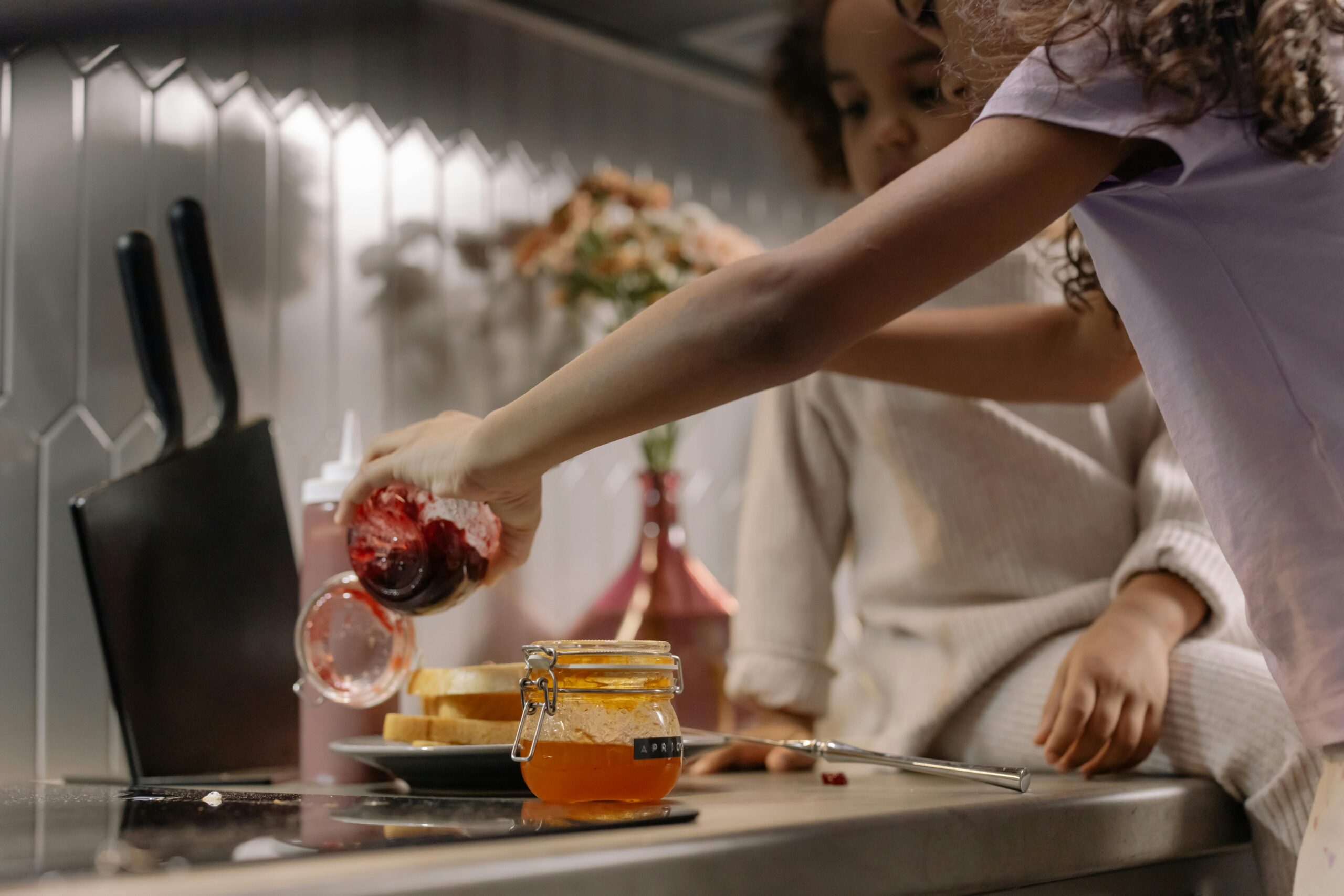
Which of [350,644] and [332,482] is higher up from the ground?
[332,482]

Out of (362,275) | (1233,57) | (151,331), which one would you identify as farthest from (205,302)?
(1233,57)

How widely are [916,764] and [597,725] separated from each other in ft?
0.74

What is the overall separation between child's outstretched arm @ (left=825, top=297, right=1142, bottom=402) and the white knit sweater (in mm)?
85

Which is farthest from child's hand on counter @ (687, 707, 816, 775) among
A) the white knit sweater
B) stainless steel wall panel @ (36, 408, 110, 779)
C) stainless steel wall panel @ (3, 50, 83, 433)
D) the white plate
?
stainless steel wall panel @ (3, 50, 83, 433)

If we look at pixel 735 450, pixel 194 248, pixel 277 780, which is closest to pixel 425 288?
pixel 194 248

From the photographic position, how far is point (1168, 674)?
833mm

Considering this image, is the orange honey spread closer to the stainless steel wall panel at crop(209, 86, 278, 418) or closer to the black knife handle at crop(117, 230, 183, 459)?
the black knife handle at crop(117, 230, 183, 459)

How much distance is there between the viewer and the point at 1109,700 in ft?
2.61

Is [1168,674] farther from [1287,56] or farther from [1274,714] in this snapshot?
[1287,56]

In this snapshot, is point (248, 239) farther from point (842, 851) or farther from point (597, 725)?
point (842, 851)

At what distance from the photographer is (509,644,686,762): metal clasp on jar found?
600mm

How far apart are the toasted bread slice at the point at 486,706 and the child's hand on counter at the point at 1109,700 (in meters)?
0.34

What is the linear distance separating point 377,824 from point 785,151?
1081 millimetres

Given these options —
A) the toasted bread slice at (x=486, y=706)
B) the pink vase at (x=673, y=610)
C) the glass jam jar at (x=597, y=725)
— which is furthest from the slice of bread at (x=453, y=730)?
the pink vase at (x=673, y=610)
